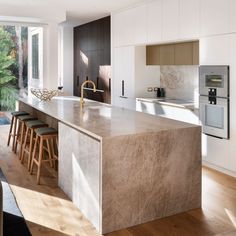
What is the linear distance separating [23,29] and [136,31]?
9.72ft

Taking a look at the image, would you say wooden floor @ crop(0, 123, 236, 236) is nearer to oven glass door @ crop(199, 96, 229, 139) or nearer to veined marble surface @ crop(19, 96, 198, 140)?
oven glass door @ crop(199, 96, 229, 139)

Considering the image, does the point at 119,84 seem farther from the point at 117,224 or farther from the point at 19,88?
the point at 117,224

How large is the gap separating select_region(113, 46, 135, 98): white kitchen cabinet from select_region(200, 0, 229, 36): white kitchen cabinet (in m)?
2.04

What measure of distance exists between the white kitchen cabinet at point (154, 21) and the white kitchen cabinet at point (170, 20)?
0.38ft

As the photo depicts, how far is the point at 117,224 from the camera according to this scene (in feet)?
9.89

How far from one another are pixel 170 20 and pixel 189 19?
50cm

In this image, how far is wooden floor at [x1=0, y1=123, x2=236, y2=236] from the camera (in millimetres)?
2977

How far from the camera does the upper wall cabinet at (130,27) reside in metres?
6.33

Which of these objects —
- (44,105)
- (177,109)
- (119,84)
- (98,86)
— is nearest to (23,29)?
(98,86)

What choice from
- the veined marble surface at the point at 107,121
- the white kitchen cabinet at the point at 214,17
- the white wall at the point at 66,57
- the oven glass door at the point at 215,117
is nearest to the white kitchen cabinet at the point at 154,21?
the white kitchen cabinet at the point at 214,17

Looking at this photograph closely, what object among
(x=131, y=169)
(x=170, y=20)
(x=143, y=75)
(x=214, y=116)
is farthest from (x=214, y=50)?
(x=131, y=169)

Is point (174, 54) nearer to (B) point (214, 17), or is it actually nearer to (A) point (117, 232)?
(B) point (214, 17)

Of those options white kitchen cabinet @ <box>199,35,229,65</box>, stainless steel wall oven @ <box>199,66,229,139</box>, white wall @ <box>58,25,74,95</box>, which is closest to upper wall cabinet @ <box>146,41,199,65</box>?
white kitchen cabinet @ <box>199,35,229,65</box>

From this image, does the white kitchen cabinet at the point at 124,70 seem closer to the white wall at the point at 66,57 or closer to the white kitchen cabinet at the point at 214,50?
the white kitchen cabinet at the point at 214,50
